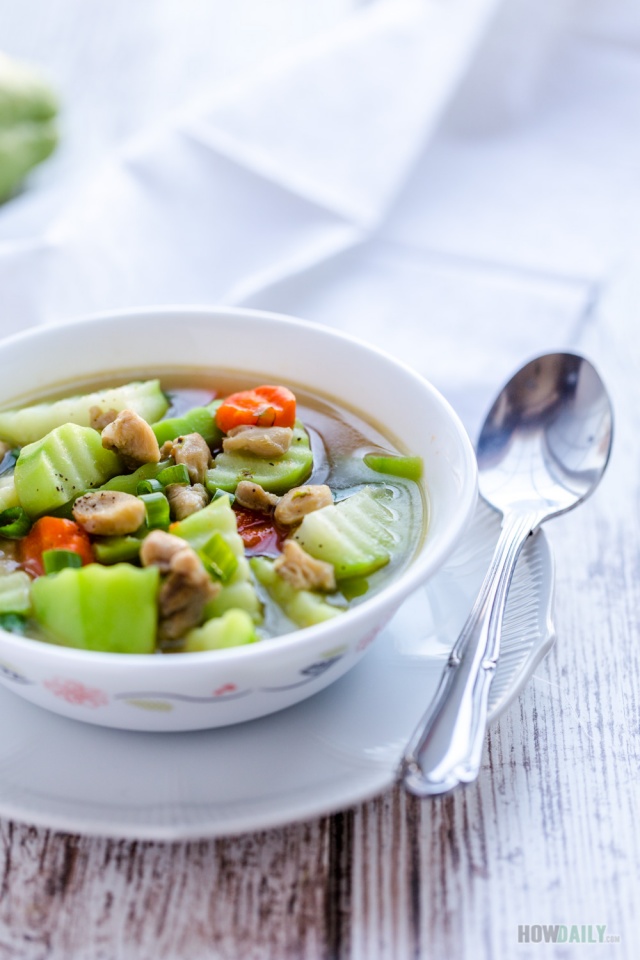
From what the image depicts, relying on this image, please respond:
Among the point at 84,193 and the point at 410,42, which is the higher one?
the point at 410,42

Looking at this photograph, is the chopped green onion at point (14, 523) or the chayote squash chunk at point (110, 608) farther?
the chopped green onion at point (14, 523)

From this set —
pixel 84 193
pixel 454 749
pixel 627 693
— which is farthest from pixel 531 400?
pixel 84 193

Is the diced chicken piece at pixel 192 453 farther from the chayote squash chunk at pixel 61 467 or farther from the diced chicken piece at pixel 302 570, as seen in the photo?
the diced chicken piece at pixel 302 570

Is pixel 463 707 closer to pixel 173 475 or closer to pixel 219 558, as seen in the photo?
pixel 219 558

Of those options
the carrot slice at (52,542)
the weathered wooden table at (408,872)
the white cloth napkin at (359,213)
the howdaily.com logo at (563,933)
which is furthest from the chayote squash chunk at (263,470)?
the howdaily.com logo at (563,933)

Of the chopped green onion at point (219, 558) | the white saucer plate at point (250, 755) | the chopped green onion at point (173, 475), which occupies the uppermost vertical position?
the chopped green onion at point (219, 558)

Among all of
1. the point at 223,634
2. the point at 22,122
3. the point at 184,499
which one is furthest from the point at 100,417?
the point at 22,122

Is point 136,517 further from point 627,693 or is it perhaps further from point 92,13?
point 92,13
